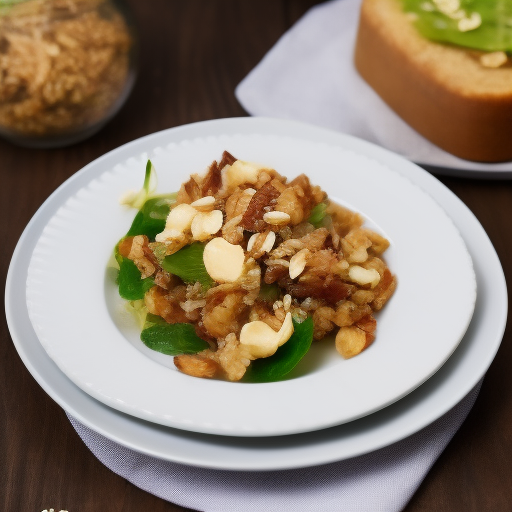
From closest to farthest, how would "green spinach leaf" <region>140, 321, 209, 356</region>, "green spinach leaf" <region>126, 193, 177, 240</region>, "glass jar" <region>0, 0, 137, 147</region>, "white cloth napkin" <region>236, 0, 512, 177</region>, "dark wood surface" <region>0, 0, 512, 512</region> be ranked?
"dark wood surface" <region>0, 0, 512, 512</region> → "green spinach leaf" <region>140, 321, 209, 356</region> → "green spinach leaf" <region>126, 193, 177, 240</region> → "glass jar" <region>0, 0, 137, 147</region> → "white cloth napkin" <region>236, 0, 512, 177</region>

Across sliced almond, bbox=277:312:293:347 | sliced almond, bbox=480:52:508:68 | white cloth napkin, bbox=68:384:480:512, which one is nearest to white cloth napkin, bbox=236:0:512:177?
sliced almond, bbox=480:52:508:68

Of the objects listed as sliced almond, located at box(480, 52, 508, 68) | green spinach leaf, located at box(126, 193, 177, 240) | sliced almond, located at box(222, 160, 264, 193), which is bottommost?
green spinach leaf, located at box(126, 193, 177, 240)

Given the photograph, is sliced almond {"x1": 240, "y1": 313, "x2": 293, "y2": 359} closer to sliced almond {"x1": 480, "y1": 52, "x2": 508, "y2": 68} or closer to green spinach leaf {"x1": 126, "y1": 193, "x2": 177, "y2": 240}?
green spinach leaf {"x1": 126, "y1": 193, "x2": 177, "y2": 240}

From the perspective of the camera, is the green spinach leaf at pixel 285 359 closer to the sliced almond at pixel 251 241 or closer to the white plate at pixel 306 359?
the white plate at pixel 306 359

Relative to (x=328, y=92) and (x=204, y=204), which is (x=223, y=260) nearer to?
(x=204, y=204)

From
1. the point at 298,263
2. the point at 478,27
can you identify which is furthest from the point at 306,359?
the point at 478,27

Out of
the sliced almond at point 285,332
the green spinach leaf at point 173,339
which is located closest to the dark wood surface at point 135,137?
the green spinach leaf at point 173,339
